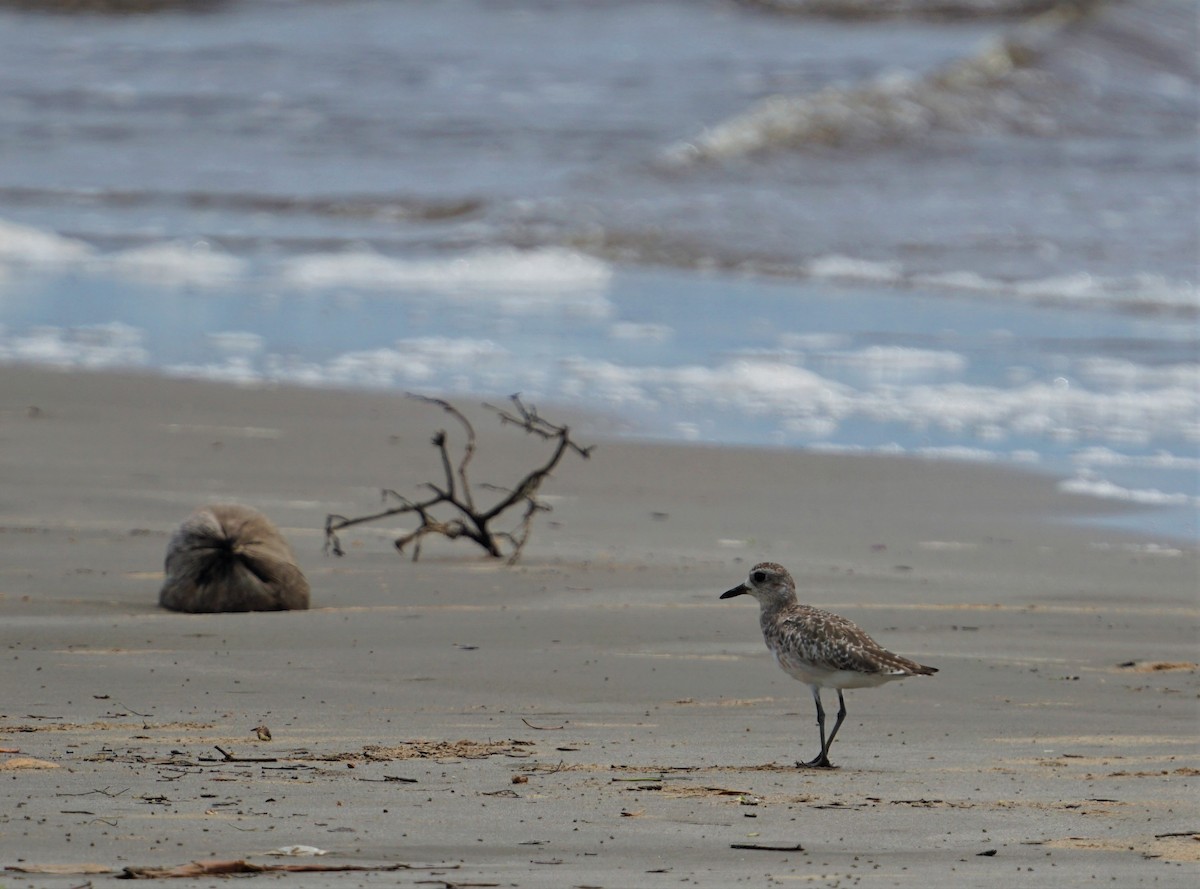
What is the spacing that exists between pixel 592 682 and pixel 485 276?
12.1 metres

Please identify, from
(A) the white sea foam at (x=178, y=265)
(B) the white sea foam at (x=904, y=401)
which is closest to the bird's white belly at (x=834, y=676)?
(B) the white sea foam at (x=904, y=401)

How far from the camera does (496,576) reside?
7.27m

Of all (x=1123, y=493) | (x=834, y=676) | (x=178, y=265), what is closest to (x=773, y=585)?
(x=834, y=676)

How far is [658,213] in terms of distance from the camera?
2067 centimetres

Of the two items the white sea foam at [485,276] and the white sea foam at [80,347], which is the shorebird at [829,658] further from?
the white sea foam at [485,276]

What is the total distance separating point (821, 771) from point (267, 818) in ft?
4.66

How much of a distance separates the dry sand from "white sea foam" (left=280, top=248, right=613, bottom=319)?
6.10m

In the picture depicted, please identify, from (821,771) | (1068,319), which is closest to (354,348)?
(1068,319)

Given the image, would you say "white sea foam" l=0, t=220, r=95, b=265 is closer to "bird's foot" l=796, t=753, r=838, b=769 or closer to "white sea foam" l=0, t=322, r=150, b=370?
"white sea foam" l=0, t=322, r=150, b=370

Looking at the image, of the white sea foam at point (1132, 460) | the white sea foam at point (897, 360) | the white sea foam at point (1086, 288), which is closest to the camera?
the white sea foam at point (1132, 460)

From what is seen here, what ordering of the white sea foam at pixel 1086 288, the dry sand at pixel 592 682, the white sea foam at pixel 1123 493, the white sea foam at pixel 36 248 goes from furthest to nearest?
the white sea foam at pixel 36 248 < the white sea foam at pixel 1086 288 < the white sea foam at pixel 1123 493 < the dry sand at pixel 592 682

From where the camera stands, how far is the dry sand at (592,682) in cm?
387

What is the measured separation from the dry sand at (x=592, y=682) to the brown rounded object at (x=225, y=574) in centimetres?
13

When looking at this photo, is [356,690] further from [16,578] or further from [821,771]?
[16,578]
